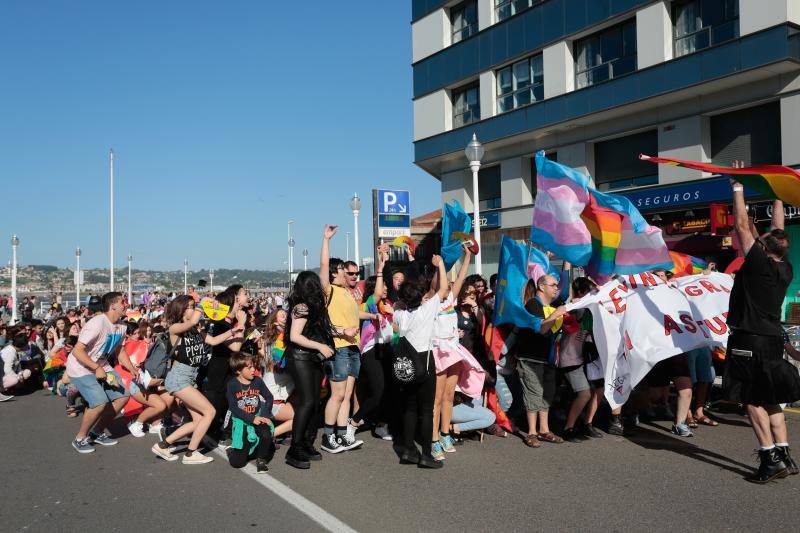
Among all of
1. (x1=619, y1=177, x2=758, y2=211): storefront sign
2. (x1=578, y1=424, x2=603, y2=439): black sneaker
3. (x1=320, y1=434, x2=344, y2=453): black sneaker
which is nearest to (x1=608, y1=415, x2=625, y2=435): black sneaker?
(x1=578, y1=424, x2=603, y2=439): black sneaker

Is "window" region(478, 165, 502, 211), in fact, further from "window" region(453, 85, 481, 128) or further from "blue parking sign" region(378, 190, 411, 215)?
"blue parking sign" region(378, 190, 411, 215)

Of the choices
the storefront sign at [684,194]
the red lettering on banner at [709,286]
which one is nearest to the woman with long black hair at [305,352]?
the red lettering on banner at [709,286]

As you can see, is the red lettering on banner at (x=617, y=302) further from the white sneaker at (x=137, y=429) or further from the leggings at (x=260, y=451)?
the white sneaker at (x=137, y=429)

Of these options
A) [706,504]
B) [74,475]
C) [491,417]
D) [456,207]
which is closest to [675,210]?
[456,207]

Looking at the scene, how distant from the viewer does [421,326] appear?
637cm

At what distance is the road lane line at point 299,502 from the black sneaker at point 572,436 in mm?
3227

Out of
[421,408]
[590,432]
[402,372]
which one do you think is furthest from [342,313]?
[590,432]

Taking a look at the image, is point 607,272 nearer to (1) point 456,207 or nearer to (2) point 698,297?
(2) point 698,297

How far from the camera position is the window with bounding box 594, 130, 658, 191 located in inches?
774

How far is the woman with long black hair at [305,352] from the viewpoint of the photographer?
645 cm

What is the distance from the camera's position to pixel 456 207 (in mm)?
9383

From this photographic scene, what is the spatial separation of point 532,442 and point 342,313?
246cm

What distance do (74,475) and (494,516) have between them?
13.7 ft

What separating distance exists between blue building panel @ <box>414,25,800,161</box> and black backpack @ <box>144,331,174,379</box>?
15206 mm
